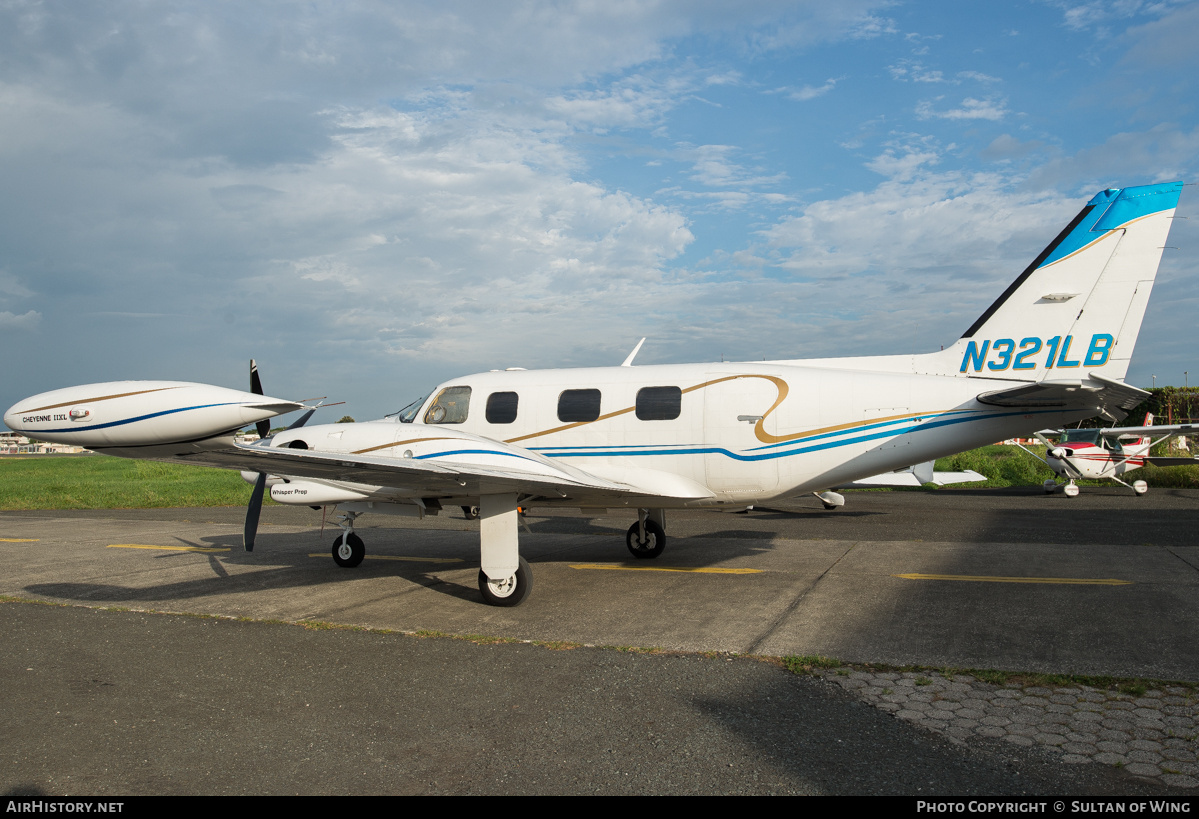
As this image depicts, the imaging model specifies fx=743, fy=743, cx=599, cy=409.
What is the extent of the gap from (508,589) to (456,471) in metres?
1.74

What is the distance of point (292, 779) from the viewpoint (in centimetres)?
419

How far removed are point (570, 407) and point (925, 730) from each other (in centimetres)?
669

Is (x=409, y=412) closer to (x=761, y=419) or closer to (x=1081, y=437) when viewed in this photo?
(x=761, y=419)

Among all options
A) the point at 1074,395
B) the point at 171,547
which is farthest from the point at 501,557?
the point at 171,547

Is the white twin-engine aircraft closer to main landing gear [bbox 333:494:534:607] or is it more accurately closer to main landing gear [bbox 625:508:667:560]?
main landing gear [bbox 333:494:534:607]

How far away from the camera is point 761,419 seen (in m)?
9.63

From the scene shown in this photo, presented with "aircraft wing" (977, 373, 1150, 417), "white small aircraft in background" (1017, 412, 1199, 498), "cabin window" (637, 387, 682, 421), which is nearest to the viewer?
"aircraft wing" (977, 373, 1150, 417)

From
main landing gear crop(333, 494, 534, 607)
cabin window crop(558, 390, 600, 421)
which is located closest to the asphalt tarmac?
main landing gear crop(333, 494, 534, 607)

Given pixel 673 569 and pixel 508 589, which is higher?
pixel 508 589

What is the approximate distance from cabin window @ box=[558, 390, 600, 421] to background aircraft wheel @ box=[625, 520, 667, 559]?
2478mm

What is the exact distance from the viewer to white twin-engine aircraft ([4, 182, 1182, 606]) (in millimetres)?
8648

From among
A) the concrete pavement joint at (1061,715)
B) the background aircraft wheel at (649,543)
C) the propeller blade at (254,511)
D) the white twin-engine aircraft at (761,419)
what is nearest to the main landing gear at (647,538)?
Result: the background aircraft wheel at (649,543)

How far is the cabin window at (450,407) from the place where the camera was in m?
11.1

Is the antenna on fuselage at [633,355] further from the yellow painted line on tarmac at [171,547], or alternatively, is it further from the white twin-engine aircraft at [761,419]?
the yellow painted line on tarmac at [171,547]
